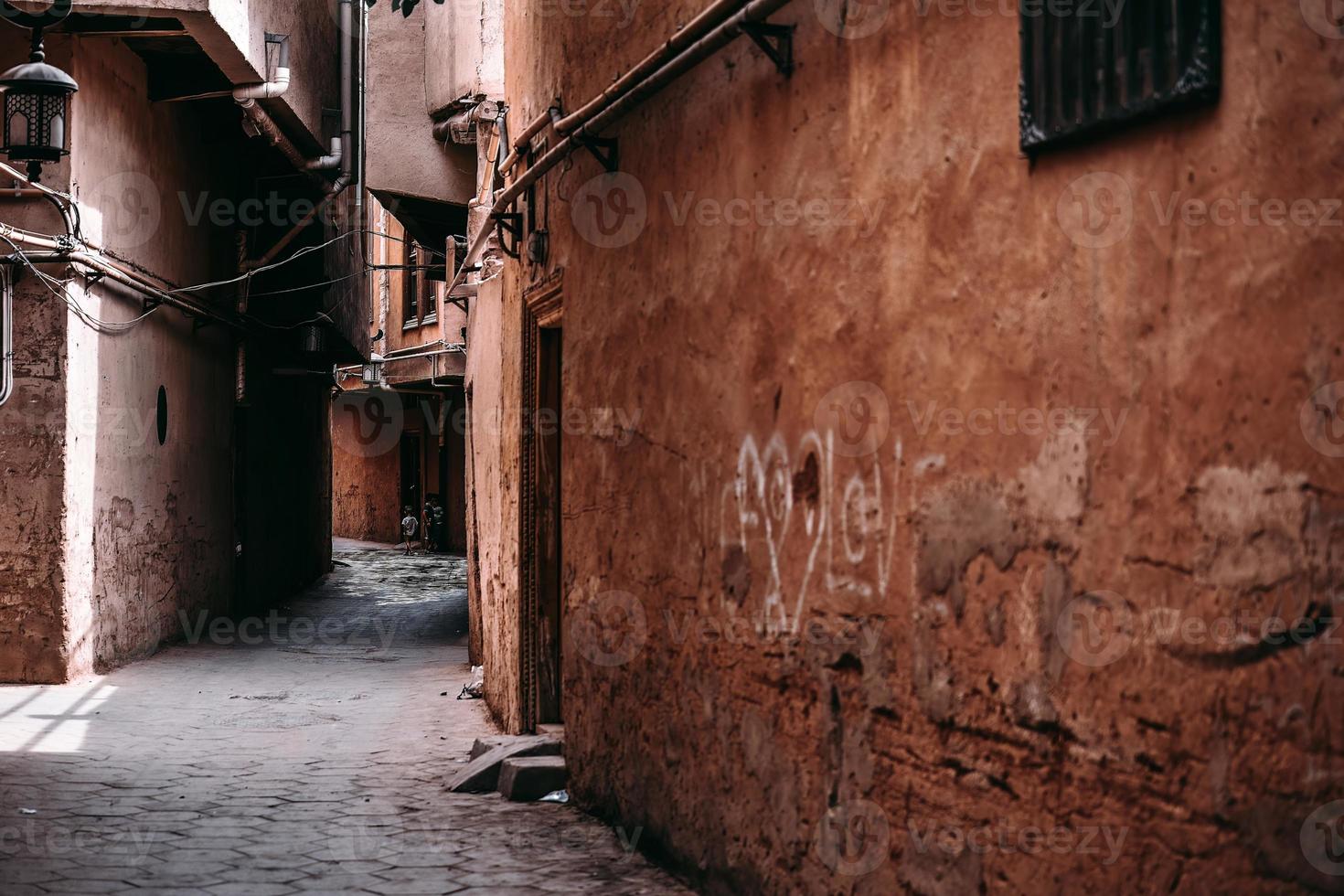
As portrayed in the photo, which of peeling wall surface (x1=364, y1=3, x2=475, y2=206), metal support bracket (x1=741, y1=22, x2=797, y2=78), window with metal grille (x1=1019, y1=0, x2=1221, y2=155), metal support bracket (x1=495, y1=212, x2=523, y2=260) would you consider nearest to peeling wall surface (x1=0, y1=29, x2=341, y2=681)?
peeling wall surface (x1=364, y1=3, x2=475, y2=206)

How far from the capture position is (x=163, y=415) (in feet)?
47.6

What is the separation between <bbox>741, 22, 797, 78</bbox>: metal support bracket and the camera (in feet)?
15.8

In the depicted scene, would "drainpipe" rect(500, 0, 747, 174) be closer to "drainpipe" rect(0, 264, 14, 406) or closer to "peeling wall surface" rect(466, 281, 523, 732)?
"peeling wall surface" rect(466, 281, 523, 732)

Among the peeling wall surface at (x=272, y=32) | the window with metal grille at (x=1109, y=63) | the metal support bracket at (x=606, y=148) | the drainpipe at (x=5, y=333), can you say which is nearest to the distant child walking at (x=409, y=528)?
the peeling wall surface at (x=272, y=32)

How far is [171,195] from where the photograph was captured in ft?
48.5

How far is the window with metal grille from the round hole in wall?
12612 millimetres

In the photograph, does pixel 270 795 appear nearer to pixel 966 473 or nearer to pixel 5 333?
pixel 966 473

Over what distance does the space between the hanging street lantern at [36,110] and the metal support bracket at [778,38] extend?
21.5 ft

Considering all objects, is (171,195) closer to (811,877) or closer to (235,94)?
(235,94)

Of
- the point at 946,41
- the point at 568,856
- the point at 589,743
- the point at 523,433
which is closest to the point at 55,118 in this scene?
the point at 523,433

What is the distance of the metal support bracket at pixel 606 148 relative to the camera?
6816 mm

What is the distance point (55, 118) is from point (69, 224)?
5.84 feet

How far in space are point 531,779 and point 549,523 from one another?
1897mm

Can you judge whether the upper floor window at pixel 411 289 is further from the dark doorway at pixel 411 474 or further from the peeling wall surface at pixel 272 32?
the peeling wall surface at pixel 272 32
